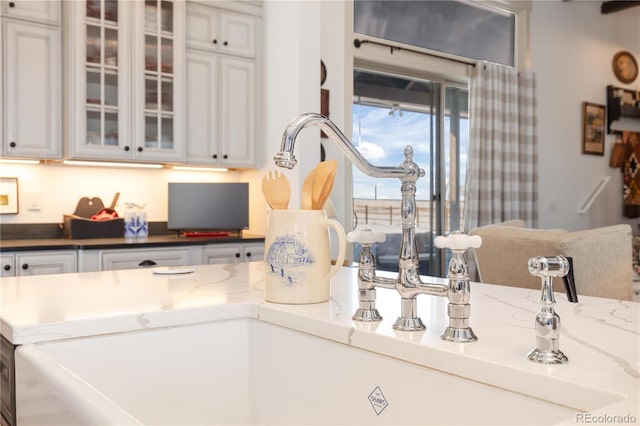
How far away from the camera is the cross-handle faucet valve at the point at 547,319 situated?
0.68 metres

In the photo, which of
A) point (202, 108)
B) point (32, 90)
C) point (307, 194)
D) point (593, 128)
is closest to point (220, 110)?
point (202, 108)

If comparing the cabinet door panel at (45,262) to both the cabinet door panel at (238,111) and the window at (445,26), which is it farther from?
the window at (445,26)

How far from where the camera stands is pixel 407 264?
88 centimetres

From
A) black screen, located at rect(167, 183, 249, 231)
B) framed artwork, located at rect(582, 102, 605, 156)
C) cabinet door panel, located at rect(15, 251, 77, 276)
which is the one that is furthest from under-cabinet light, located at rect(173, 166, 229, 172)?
framed artwork, located at rect(582, 102, 605, 156)

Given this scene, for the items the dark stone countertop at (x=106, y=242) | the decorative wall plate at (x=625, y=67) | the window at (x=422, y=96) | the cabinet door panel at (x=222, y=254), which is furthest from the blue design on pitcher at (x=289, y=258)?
the decorative wall plate at (x=625, y=67)

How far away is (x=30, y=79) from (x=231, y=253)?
1.52 m

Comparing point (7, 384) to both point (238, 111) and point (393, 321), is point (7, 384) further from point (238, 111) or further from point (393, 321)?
point (238, 111)

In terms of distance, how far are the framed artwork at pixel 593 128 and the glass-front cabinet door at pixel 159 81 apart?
14.1ft

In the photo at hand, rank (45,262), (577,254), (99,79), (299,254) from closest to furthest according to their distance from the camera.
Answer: (299,254), (577,254), (45,262), (99,79)

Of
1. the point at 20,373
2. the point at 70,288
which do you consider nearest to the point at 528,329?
the point at 20,373

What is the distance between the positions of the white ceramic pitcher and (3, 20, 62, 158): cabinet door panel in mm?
2694

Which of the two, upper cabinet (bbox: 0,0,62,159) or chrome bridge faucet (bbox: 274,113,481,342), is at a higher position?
upper cabinet (bbox: 0,0,62,159)

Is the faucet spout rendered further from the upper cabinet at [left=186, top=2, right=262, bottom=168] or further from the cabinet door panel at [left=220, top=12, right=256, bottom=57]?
the cabinet door panel at [left=220, top=12, right=256, bottom=57]

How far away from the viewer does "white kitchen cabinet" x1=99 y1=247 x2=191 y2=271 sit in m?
3.22
